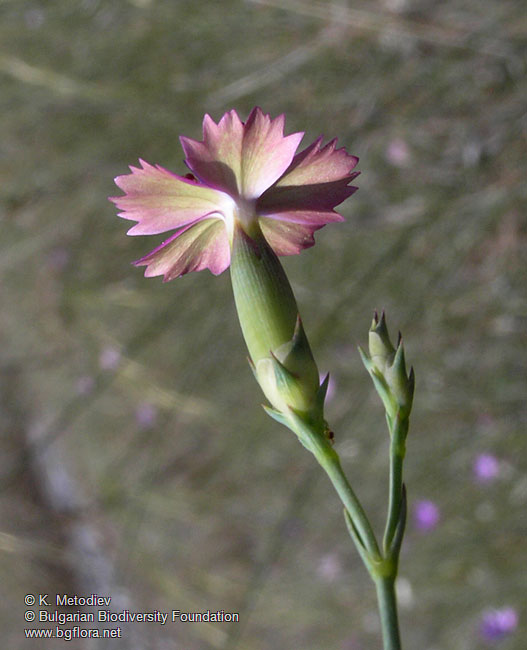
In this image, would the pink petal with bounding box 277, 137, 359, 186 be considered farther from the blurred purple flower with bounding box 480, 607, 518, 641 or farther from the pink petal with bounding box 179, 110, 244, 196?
the blurred purple flower with bounding box 480, 607, 518, 641

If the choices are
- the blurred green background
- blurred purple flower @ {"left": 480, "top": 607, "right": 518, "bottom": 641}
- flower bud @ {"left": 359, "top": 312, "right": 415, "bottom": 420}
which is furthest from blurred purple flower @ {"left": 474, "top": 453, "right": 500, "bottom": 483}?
flower bud @ {"left": 359, "top": 312, "right": 415, "bottom": 420}

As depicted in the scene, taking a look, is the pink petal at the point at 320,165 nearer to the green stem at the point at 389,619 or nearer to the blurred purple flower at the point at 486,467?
the green stem at the point at 389,619

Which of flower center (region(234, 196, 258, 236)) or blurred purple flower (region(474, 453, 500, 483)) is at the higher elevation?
blurred purple flower (region(474, 453, 500, 483))

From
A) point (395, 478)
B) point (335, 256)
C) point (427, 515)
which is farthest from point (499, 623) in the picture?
point (395, 478)

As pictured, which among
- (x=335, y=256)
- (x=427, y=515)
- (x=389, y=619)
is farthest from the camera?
(x=335, y=256)

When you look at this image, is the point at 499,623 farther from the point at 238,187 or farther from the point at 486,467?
the point at 238,187

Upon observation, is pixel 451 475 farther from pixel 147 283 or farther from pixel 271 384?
pixel 271 384
